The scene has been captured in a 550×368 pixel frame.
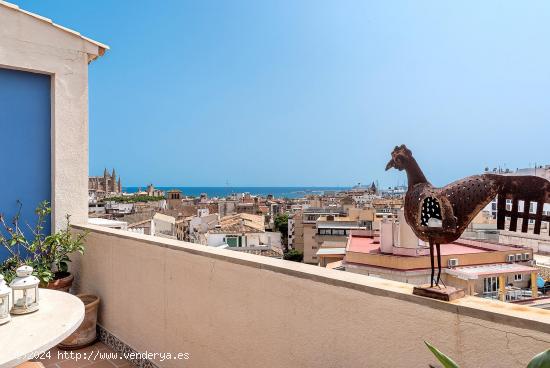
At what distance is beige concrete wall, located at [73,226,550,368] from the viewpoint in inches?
42.1

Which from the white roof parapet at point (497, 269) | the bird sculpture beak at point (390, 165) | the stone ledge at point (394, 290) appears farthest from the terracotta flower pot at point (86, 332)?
the white roof parapet at point (497, 269)

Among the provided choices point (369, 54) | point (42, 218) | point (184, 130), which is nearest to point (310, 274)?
point (42, 218)

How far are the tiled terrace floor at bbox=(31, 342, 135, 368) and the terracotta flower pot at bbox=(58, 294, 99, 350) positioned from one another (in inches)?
1.6

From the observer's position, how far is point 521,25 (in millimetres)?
3623

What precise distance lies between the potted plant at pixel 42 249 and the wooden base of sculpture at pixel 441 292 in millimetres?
2777

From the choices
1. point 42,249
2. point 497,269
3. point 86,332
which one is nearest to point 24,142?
point 42,249

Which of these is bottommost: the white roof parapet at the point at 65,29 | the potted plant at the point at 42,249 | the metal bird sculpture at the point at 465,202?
the potted plant at the point at 42,249

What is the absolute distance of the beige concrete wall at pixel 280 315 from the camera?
1068 millimetres

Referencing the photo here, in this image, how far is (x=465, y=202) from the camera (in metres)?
1.14

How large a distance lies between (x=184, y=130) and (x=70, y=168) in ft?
143

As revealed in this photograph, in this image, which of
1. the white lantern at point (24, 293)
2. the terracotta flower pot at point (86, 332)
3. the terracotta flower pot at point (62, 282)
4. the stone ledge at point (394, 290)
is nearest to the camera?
the stone ledge at point (394, 290)

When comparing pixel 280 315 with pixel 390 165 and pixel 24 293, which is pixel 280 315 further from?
pixel 24 293

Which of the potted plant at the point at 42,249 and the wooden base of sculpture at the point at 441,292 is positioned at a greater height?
the wooden base of sculpture at the point at 441,292
